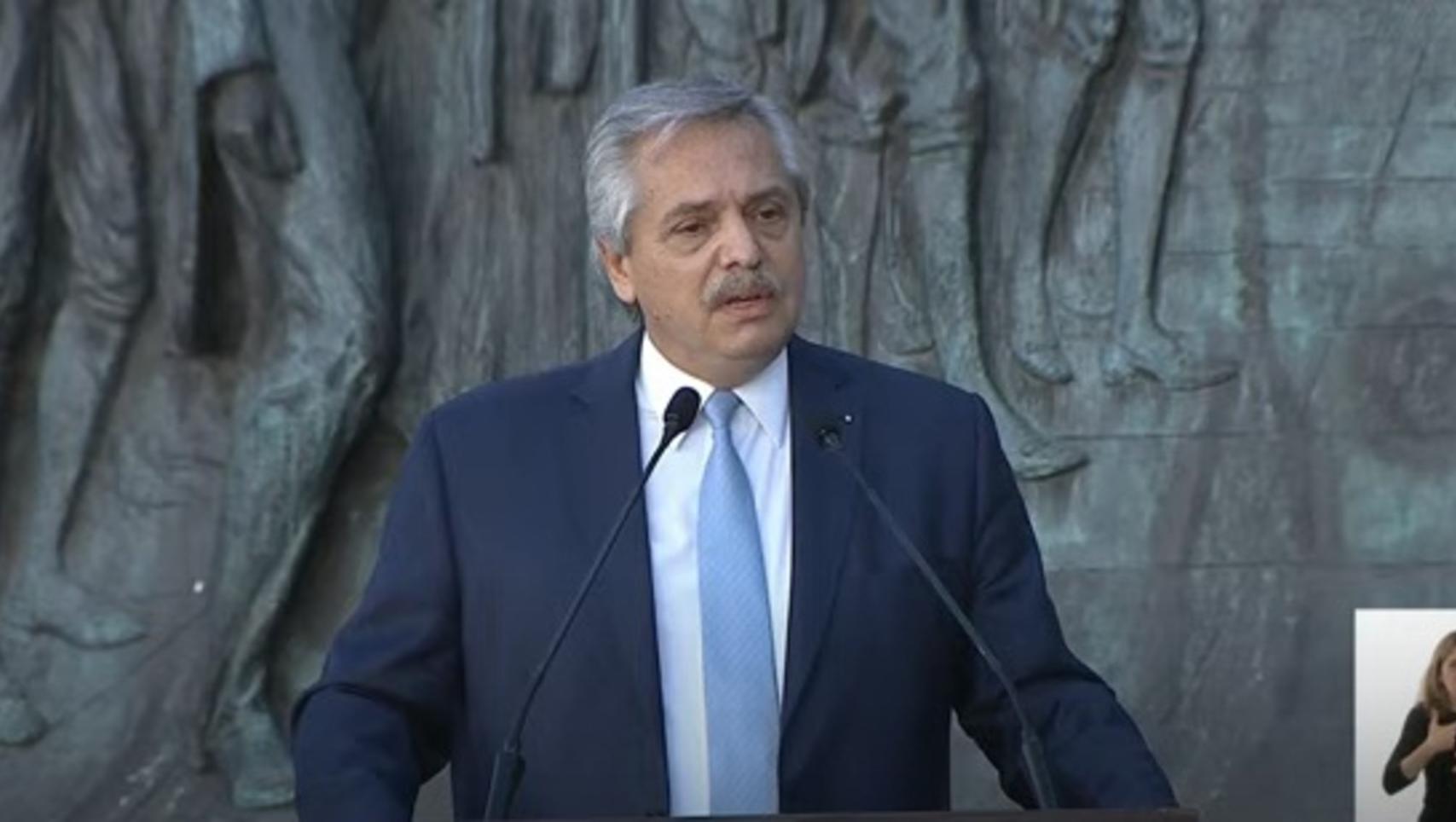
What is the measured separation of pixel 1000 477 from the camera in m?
4.18

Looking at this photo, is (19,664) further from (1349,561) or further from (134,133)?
(1349,561)

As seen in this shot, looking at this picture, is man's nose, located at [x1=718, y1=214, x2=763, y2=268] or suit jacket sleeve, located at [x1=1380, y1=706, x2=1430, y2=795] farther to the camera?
suit jacket sleeve, located at [x1=1380, y1=706, x2=1430, y2=795]

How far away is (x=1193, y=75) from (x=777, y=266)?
11.0 ft

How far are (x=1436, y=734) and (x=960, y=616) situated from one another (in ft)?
10.4

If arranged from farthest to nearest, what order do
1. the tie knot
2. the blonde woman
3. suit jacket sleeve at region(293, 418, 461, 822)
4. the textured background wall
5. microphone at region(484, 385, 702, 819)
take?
the textured background wall
the blonde woman
the tie knot
suit jacket sleeve at region(293, 418, 461, 822)
microphone at region(484, 385, 702, 819)

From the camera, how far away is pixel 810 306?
722 cm

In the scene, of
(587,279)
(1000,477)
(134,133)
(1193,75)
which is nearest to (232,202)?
(134,133)

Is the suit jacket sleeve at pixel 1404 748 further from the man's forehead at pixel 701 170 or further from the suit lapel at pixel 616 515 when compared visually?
→ the man's forehead at pixel 701 170

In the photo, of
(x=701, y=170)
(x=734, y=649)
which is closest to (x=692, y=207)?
(x=701, y=170)

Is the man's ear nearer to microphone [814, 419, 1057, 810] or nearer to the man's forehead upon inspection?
the man's forehead

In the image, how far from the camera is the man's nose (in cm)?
392

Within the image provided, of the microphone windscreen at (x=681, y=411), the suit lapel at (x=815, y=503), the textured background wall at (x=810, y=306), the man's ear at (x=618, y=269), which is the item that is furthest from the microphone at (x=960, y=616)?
the textured background wall at (x=810, y=306)

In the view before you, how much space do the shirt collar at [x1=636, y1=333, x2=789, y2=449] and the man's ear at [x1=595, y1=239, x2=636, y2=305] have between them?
56 millimetres

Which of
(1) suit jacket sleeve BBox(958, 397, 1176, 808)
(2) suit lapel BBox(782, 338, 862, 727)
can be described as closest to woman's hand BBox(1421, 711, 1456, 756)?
(1) suit jacket sleeve BBox(958, 397, 1176, 808)
